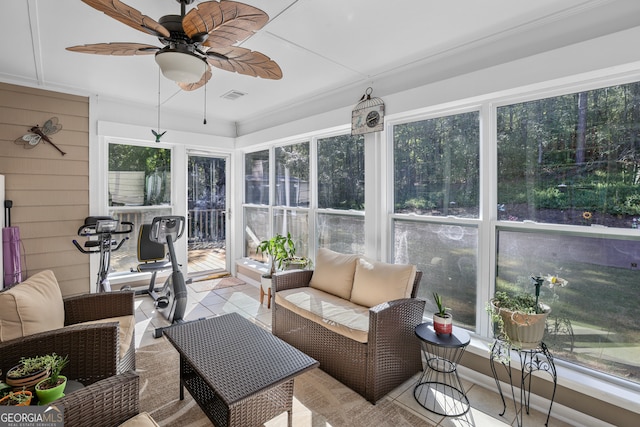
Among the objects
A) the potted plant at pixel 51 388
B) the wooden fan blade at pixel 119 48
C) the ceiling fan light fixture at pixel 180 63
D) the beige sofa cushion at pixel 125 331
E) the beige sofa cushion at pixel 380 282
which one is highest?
the wooden fan blade at pixel 119 48

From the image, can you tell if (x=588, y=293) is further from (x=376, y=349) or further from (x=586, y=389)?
(x=376, y=349)

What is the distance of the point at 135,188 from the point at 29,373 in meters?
3.49

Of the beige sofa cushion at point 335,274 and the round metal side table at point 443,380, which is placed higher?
the beige sofa cushion at point 335,274

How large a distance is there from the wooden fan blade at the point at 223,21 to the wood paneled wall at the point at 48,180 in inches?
117

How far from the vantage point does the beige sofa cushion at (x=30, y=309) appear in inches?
66.1

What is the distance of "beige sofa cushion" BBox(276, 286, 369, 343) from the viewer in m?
2.22

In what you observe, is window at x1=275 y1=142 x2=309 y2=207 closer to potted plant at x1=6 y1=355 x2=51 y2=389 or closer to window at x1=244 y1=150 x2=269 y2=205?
window at x1=244 y1=150 x2=269 y2=205

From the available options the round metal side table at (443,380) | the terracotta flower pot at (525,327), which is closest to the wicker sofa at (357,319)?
the round metal side table at (443,380)

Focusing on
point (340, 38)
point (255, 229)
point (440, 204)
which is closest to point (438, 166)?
point (440, 204)

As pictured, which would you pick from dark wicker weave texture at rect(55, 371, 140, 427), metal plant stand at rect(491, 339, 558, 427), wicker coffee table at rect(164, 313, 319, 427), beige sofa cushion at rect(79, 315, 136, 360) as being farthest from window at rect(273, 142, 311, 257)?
dark wicker weave texture at rect(55, 371, 140, 427)

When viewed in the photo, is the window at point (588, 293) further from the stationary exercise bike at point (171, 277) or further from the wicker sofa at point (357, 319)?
the stationary exercise bike at point (171, 277)

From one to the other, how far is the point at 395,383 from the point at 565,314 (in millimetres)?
1279

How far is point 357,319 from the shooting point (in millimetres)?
2326

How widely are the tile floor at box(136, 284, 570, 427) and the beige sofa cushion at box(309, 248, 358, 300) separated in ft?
2.78
